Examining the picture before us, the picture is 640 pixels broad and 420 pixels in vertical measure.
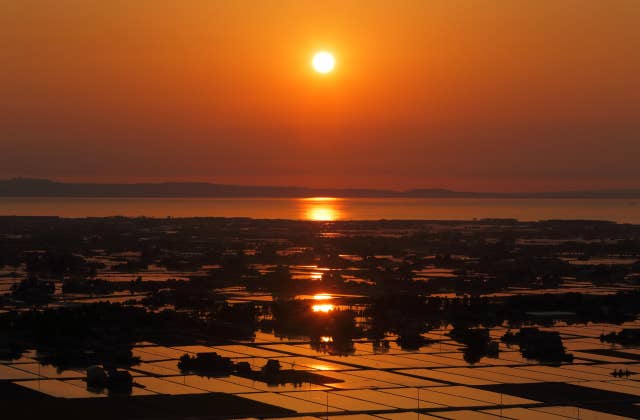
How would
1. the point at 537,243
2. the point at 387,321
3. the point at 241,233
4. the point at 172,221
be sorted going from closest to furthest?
the point at 387,321, the point at 537,243, the point at 241,233, the point at 172,221

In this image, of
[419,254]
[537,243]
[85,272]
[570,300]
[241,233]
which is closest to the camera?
[570,300]

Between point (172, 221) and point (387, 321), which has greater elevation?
point (172, 221)

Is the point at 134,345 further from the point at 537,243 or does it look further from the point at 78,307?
the point at 537,243

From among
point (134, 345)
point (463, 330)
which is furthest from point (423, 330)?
point (134, 345)

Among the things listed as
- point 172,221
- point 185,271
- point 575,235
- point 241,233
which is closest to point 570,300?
point 185,271

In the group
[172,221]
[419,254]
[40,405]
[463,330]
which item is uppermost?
[172,221]

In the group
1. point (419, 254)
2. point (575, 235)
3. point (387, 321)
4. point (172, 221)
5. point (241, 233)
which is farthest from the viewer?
point (172, 221)

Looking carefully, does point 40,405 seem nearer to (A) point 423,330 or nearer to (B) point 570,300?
(A) point 423,330

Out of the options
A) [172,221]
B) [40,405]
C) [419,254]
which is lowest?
[40,405]

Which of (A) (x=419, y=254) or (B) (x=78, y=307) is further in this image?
(A) (x=419, y=254)
